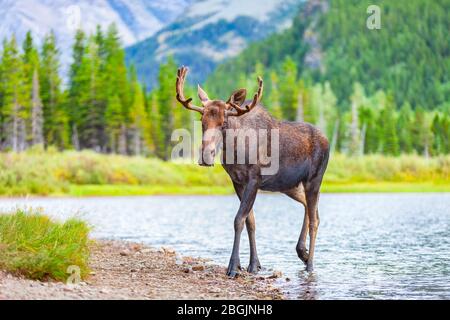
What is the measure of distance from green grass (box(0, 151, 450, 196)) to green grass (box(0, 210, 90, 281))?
1332 inches

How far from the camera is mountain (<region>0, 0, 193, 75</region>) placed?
309 feet

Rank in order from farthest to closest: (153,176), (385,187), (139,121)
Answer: (139,121) → (385,187) → (153,176)

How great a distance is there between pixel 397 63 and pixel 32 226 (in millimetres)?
144064

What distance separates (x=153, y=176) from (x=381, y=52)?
340 feet

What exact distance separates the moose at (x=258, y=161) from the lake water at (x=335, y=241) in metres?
1.04

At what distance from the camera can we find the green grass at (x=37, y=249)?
11.7 metres

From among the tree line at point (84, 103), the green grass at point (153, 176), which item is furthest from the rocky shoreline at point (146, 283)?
the tree line at point (84, 103)

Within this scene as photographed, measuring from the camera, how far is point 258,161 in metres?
14.5

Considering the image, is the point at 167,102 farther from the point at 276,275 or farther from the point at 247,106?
the point at 247,106

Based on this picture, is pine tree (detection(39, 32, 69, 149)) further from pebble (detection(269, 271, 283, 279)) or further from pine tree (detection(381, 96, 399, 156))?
pebble (detection(269, 271, 283, 279))

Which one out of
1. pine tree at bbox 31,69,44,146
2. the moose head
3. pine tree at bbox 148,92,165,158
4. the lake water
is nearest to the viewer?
the moose head

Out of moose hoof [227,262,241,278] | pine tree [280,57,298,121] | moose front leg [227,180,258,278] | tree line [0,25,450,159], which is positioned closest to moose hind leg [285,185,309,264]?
moose front leg [227,180,258,278]

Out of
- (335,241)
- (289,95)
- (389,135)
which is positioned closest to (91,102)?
(289,95)
